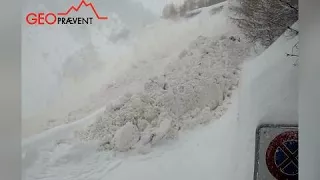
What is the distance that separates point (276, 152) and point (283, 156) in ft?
0.13

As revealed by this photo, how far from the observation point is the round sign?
5.29 feet

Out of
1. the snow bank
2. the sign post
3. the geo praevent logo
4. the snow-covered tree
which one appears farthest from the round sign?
the geo praevent logo

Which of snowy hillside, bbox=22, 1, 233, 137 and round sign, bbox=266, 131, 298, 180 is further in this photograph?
round sign, bbox=266, 131, 298, 180

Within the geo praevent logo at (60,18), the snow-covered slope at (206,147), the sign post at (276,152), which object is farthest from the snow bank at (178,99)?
the geo praevent logo at (60,18)

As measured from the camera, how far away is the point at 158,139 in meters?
1.55

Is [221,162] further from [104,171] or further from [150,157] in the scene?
[104,171]

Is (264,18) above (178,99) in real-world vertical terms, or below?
above

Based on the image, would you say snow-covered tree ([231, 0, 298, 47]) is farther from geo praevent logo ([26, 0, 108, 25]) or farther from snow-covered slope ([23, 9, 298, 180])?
geo praevent logo ([26, 0, 108, 25])

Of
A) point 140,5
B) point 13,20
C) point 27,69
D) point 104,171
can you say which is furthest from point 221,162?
point 13,20

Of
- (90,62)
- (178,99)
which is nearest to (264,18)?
(178,99)

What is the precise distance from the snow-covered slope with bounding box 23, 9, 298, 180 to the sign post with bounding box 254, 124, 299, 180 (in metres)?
0.03

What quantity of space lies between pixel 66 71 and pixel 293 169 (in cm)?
108

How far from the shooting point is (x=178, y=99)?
1562mm

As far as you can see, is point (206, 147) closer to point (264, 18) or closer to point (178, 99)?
point (178, 99)
